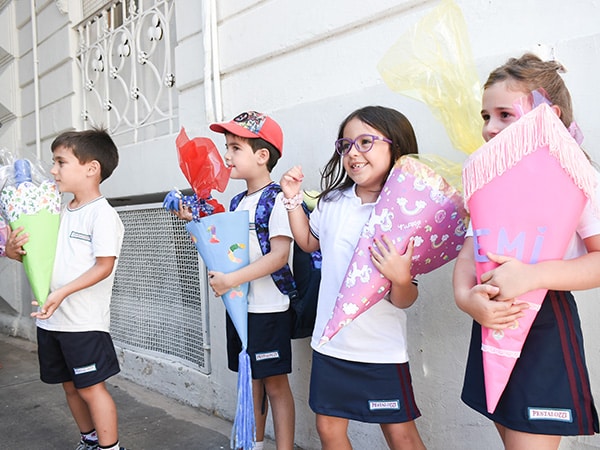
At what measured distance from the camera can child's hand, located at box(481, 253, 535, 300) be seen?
4.41ft

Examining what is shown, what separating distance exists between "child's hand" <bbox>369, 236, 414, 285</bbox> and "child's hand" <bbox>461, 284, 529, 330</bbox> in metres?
0.30

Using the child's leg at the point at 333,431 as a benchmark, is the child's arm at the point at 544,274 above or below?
above

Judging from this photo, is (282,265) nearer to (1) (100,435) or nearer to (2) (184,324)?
(1) (100,435)

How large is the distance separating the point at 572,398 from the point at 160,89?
11.5 feet

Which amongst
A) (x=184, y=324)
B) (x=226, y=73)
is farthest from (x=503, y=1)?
(x=184, y=324)

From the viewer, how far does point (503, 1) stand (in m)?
2.13

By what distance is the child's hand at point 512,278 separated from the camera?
1.34 metres

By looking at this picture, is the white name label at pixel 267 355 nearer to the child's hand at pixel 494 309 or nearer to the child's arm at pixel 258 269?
the child's arm at pixel 258 269

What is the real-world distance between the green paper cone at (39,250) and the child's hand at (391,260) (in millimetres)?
1643

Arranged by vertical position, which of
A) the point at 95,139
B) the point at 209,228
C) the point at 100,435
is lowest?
the point at 100,435

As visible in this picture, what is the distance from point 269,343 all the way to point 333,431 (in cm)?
62

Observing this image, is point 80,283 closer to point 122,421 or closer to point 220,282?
point 220,282

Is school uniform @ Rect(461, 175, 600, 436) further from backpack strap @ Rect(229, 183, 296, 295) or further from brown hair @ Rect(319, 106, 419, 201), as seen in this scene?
backpack strap @ Rect(229, 183, 296, 295)

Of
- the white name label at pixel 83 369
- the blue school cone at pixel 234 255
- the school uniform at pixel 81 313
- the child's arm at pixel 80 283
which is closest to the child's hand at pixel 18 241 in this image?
the school uniform at pixel 81 313
